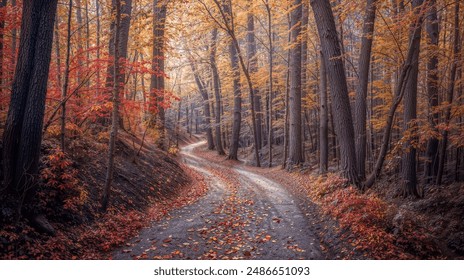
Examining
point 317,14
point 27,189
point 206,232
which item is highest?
point 317,14

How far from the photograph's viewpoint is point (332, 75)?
28.0 ft

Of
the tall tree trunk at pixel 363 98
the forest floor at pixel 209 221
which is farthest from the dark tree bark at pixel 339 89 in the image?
the forest floor at pixel 209 221

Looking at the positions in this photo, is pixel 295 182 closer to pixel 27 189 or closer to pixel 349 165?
pixel 349 165

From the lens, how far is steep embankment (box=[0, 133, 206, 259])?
4.69 meters

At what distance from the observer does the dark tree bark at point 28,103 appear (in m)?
5.18

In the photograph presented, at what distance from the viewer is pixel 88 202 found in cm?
648

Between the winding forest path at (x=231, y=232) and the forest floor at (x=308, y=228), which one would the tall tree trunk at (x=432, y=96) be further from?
the winding forest path at (x=231, y=232)

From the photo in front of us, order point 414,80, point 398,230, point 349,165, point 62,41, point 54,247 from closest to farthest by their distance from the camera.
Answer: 1. point 54,247
2. point 398,230
3. point 349,165
4. point 414,80
5. point 62,41

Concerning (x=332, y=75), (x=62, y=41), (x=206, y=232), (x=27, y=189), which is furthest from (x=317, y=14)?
(x=62, y=41)

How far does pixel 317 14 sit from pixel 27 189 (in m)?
8.53

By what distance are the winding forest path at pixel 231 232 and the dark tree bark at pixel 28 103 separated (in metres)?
1.99

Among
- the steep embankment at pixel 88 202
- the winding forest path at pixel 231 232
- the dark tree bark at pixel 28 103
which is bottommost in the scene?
the winding forest path at pixel 231 232

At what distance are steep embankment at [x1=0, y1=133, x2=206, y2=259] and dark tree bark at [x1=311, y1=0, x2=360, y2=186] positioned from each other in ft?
16.4

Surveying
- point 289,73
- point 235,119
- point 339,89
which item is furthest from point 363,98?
point 235,119
